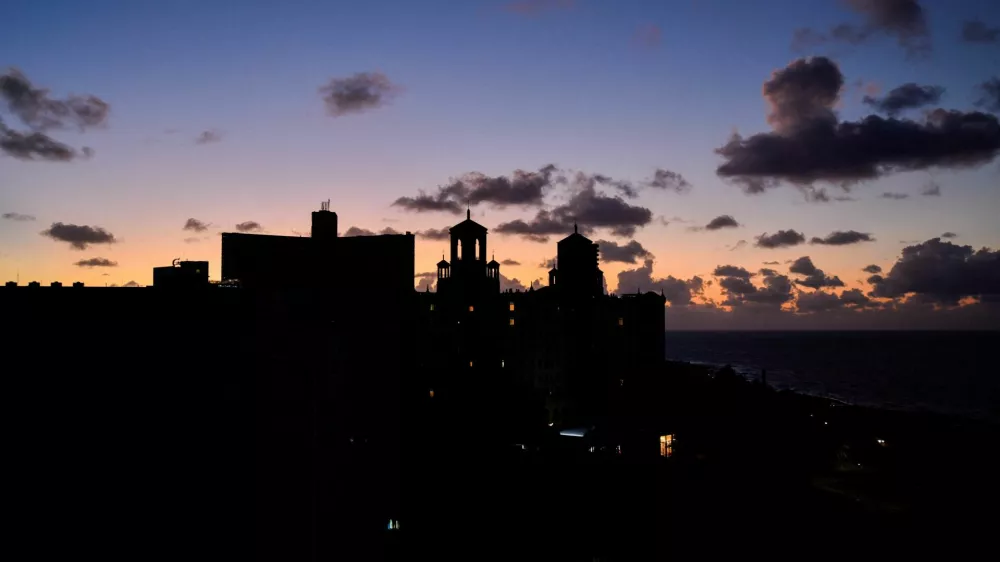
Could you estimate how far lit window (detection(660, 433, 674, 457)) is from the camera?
6147cm

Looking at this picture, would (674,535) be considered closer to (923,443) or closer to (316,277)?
(316,277)

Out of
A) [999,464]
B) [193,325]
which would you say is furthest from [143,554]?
[999,464]

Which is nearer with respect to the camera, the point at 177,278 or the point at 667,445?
the point at 177,278

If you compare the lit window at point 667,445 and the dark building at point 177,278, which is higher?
the dark building at point 177,278

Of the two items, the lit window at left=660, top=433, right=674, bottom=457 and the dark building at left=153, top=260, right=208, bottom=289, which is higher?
the dark building at left=153, top=260, right=208, bottom=289

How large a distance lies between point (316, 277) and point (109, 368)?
13426 mm

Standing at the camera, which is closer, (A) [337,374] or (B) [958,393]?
(A) [337,374]

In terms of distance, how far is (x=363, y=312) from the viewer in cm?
3666

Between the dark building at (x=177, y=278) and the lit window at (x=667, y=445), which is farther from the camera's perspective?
the lit window at (x=667, y=445)

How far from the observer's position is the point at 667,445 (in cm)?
6191

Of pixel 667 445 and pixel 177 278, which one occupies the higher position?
pixel 177 278

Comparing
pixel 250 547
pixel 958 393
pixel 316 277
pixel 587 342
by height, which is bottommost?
pixel 958 393

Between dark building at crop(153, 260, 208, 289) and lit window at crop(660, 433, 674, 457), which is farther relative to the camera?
lit window at crop(660, 433, 674, 457)

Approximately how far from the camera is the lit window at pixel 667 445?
202 ft
